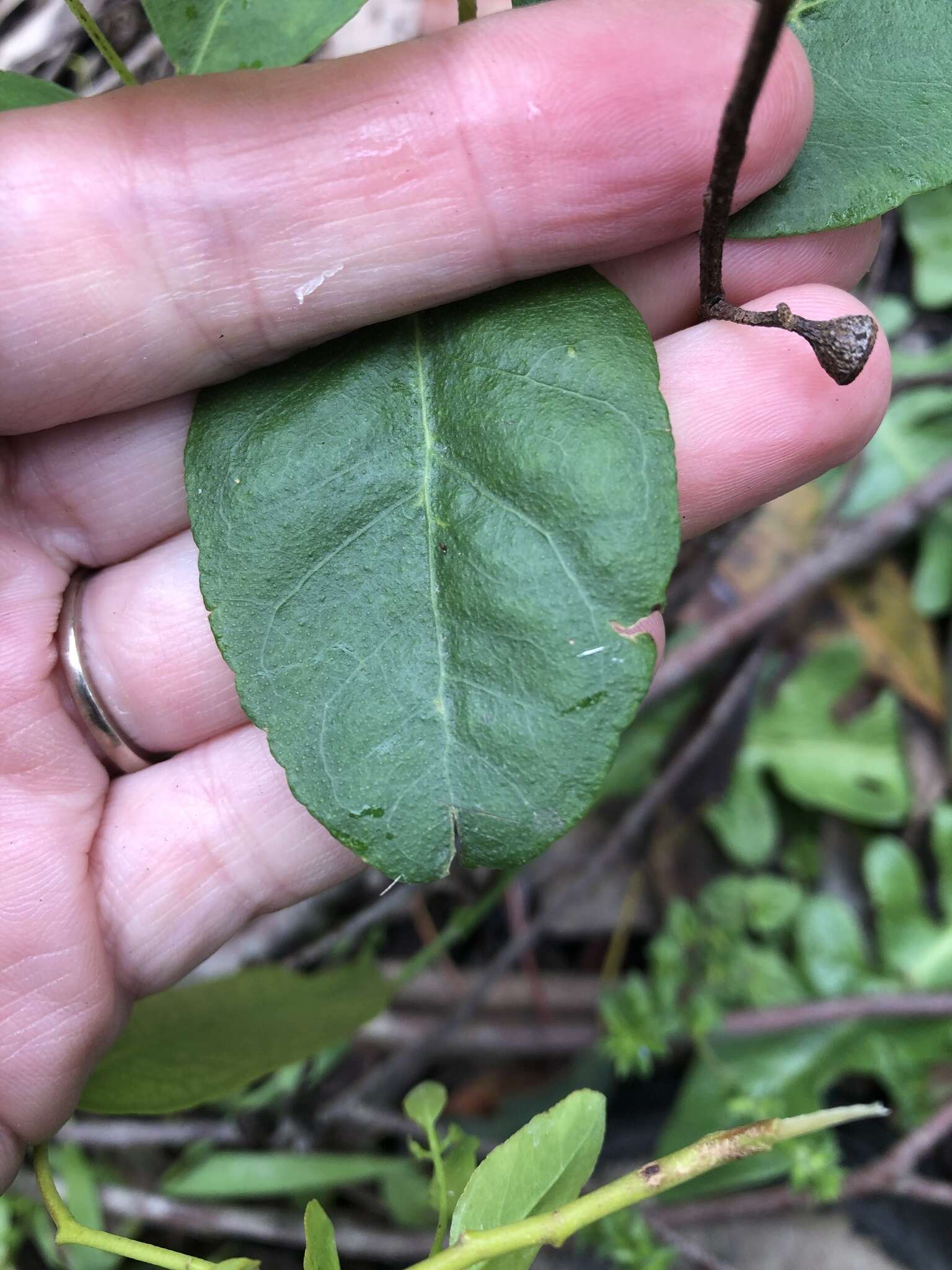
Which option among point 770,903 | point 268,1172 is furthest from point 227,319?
point 770,903

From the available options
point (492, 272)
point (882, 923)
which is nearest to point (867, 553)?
point (882, 923)

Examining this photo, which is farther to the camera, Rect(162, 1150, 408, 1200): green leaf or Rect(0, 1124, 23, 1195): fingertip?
Rect(162, 1150, 408, 1200): green leaf

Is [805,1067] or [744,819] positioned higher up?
[744,819]

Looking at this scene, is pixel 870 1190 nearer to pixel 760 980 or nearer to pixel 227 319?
pixel 760 980

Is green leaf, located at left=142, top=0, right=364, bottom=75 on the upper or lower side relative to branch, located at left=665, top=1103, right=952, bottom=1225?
upper

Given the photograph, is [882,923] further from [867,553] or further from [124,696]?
[124,696]

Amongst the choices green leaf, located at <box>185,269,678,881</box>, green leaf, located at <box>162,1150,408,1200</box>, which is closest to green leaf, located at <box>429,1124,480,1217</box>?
green leaf, located at <box>185,269,678,881</box>

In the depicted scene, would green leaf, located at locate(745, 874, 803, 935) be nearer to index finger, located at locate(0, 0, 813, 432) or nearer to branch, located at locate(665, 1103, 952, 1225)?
branch, located at locate(665, 1103, 952, 1225)

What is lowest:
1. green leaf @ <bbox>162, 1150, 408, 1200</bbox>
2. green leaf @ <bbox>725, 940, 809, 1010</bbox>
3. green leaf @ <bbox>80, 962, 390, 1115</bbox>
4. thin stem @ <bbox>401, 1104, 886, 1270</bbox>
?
green leaf @ <bbox>725, 940, 809, 1010</bbox>
